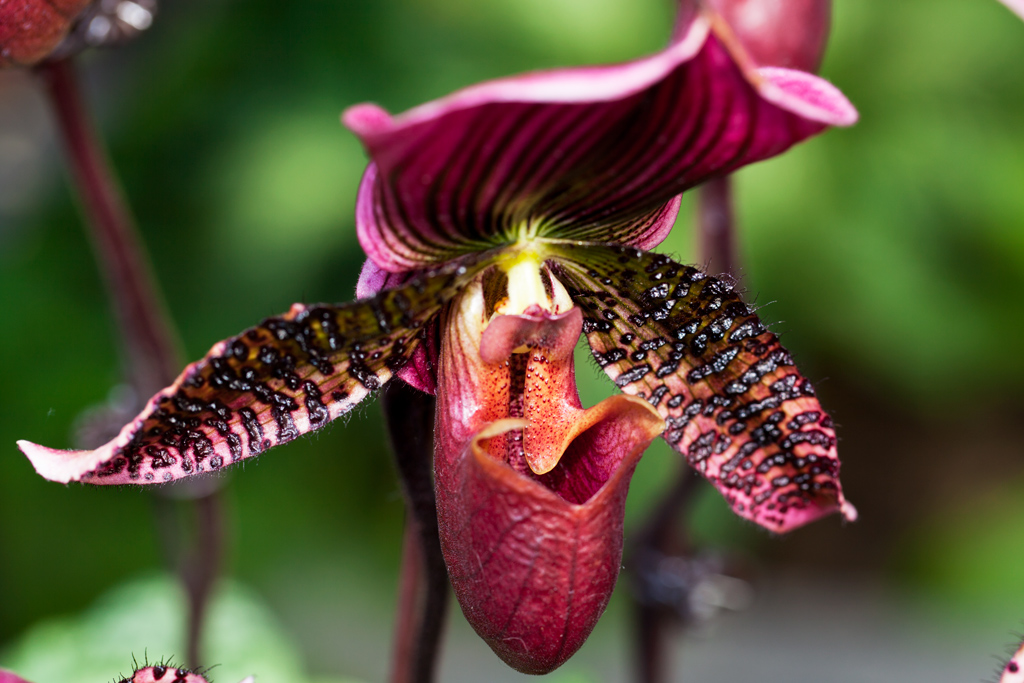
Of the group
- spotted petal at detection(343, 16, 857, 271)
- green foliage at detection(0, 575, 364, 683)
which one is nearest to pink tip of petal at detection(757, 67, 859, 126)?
spotted petal at detection(343, 16, 857, 271)

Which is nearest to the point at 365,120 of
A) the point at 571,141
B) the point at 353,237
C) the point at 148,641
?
the point at 571,141

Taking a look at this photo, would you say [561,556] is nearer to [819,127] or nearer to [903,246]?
[819,127]

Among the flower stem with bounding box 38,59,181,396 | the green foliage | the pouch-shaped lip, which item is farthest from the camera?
the green foliage

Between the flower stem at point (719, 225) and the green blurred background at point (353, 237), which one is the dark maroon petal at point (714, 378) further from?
the green blurred background at point (353, 237)

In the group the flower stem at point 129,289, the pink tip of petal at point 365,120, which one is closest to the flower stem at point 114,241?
the flower stem at point 129,289

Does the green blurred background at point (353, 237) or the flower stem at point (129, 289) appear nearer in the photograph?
the flower stem at point (129, 289)

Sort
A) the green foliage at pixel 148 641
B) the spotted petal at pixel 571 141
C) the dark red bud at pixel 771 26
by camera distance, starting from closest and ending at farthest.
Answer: the spotted petal at pixel 571 141 < the dark red bud at pixel 771 26 < the green foliage at pixel 148 641

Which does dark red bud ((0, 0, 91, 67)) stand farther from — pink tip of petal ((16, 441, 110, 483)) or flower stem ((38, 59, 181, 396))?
pink tip of petal ((16, 441, 110, 483))

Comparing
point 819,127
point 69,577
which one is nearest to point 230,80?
point 69,577
